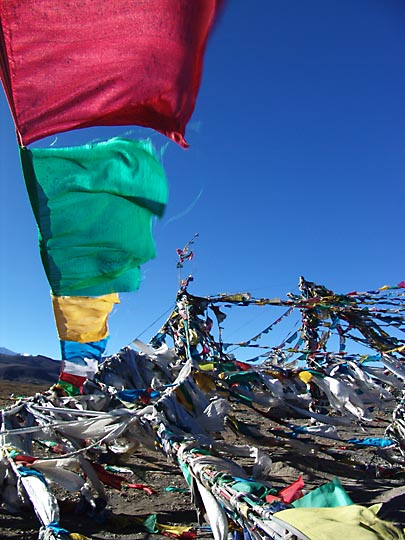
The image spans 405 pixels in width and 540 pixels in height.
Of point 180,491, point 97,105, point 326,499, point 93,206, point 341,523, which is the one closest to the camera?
point 341,523

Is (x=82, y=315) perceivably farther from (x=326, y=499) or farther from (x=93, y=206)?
(x=326, y=499)

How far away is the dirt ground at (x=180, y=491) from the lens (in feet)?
13.8

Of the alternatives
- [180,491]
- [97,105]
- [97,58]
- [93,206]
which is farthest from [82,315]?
[97,58]

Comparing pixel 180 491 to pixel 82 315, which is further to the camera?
pixel 82 315

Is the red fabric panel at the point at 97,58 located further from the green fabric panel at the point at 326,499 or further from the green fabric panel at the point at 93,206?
the green fabric panel at the point at 326,499

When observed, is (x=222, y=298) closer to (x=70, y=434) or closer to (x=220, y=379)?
(x=220, y=379)

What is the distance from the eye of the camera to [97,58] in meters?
3.66

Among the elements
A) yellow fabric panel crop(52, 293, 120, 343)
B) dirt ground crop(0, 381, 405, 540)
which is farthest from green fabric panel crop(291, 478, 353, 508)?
yellow fabric panel crop(52, 293, 120, 343)

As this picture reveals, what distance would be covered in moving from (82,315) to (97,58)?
3462mm

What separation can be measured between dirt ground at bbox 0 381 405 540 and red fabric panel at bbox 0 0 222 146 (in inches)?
147

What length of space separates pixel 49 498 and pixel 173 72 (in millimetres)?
3720

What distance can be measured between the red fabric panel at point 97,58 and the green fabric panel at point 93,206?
2.11 feet

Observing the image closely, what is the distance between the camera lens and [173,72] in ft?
12.5

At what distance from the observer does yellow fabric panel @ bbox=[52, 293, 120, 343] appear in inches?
230
